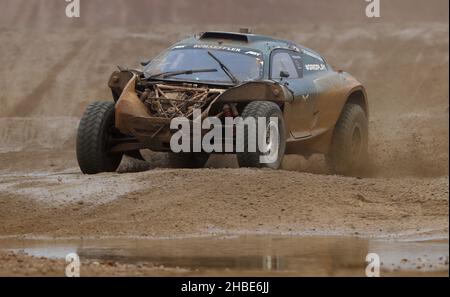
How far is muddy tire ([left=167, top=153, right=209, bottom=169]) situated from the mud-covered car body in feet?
3.19

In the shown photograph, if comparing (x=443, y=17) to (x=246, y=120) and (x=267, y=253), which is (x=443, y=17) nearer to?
(x=246, y=120)

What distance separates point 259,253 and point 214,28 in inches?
799

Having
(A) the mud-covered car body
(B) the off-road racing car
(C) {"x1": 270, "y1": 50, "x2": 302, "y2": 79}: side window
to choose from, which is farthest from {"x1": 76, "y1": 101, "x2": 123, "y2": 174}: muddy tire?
(C) {"x1": 270, "y1": 50, "x2": 302, "y2": 79}: side window

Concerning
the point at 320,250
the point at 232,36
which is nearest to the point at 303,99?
the point at 232,36

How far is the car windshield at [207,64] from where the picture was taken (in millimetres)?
14703

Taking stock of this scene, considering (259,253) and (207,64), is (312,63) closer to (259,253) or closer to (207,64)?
(207,64)

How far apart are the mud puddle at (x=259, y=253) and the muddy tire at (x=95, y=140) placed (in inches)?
125

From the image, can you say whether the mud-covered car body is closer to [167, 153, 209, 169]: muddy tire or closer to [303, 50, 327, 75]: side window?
[303, 50, 327, 75]: side window

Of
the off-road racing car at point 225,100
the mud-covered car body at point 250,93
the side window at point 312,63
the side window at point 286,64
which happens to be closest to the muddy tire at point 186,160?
the off-road racing car at point 225,100

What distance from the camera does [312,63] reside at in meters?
16.1

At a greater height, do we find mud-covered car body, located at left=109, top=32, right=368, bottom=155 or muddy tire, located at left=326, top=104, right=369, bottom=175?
mud-covered car body, located at left=109, top=32, right=368, bottom=155

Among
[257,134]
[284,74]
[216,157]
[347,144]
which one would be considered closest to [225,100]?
[257,134]

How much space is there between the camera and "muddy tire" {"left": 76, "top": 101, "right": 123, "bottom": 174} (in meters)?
Answer: 14.3

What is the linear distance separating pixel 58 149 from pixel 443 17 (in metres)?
14.5
